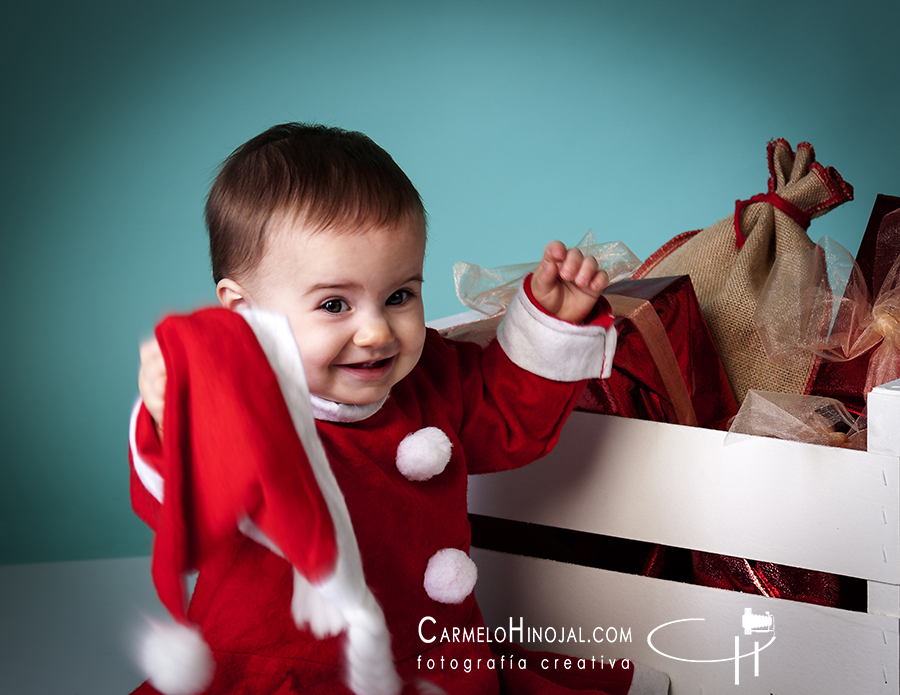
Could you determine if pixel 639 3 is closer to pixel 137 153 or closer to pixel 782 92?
pixel 782 92

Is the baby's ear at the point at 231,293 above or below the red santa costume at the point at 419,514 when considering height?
above

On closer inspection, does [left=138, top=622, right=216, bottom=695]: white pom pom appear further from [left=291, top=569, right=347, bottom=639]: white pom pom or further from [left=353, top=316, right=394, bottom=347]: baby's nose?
[left=353, top=316, right=394, bottom=347]: baby's nose

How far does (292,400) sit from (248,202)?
0.21 m

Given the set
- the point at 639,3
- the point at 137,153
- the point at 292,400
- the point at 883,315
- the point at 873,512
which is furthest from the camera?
the point at 639,3

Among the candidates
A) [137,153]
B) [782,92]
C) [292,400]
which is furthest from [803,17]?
[292,400]

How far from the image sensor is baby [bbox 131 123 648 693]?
1.99ft

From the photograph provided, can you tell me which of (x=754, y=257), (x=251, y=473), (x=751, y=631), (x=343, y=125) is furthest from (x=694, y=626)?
(x=343, y=125)

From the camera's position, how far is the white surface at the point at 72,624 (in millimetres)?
1165

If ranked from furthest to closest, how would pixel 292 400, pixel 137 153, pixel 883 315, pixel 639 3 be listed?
pixel 639 3, pixel 137 153, pixel 883 315, pixel 292 400

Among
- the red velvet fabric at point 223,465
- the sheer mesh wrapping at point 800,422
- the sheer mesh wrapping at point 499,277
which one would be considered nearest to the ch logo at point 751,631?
the sheer mesh wrapping at point 800,422

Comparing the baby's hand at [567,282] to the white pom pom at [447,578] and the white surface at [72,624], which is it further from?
the white surface at [72,624]

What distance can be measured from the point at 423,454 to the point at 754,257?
0.52m

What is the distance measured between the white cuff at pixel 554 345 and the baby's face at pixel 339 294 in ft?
0.48

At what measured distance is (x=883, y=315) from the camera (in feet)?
2.77
